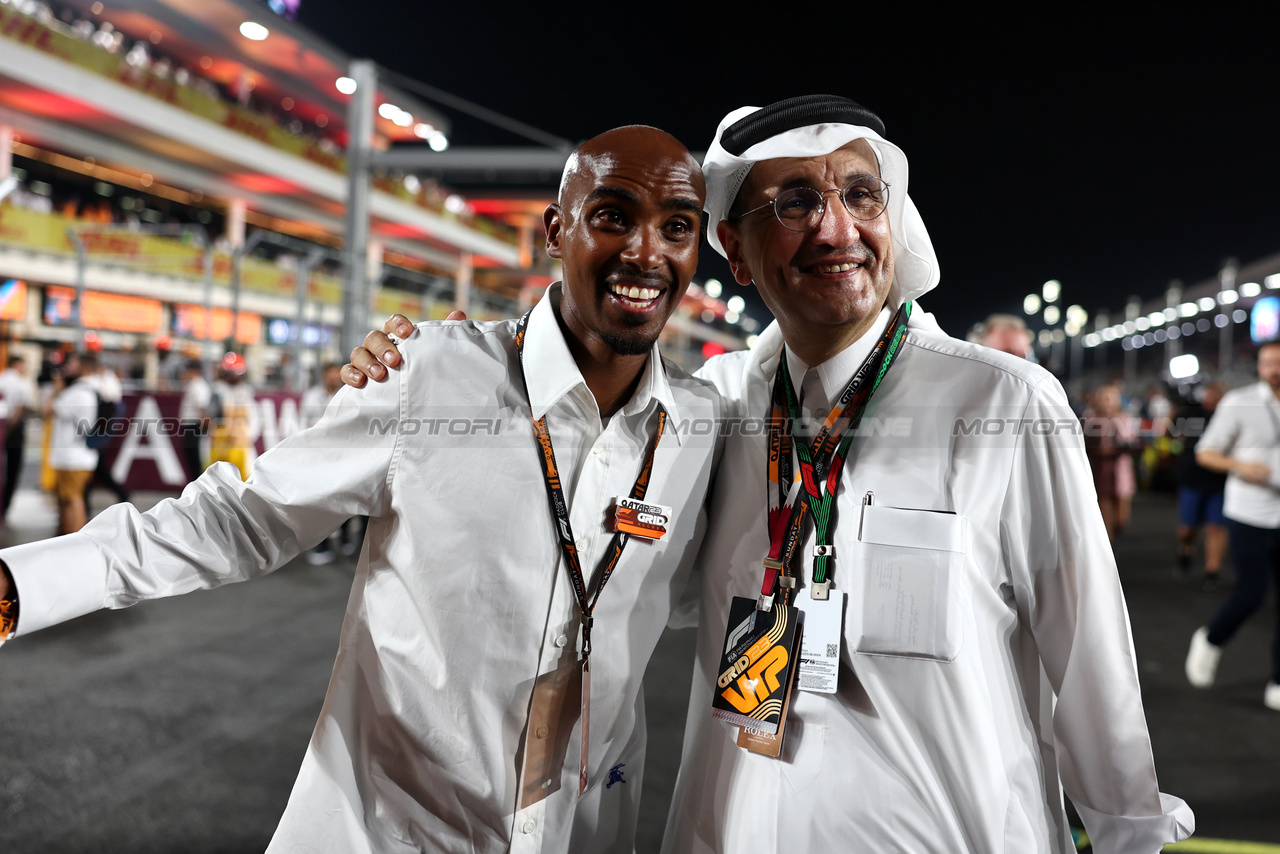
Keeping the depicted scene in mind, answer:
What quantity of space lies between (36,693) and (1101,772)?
5065 millimetres

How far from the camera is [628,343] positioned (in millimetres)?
1688

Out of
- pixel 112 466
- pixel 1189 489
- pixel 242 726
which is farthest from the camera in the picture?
pixel 112 466

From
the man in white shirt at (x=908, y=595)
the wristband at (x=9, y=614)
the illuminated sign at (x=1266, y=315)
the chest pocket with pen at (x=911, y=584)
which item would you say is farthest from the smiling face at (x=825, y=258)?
the illuminated sign at (x=1266, y=315)

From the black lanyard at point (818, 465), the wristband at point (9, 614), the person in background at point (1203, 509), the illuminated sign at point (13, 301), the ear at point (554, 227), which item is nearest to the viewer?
the wristband at point (9, 614)

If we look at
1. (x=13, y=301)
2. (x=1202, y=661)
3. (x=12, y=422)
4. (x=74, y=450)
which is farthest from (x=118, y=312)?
(x=1202, y=661)

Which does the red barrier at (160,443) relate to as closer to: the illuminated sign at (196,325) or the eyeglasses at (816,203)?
the illuminated sign at (196,325)

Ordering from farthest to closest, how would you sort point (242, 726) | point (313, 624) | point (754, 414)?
1. point (313, 624)
2. point (242, 726)
3. point (754, 414)

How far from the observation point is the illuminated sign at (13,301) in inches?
497

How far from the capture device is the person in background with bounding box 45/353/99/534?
6.99 meters

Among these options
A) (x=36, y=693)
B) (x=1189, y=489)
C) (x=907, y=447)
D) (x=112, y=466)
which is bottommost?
(x=36, y=693)

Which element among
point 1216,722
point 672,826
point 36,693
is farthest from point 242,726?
point 1216,722

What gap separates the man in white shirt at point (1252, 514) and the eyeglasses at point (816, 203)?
441 cm

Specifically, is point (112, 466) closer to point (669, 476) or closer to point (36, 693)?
point (36, 693)

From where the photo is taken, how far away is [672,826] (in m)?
1.78
